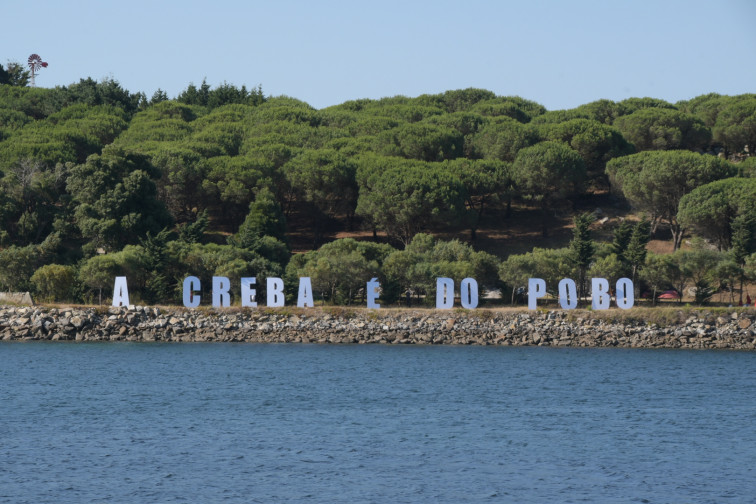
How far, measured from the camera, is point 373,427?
119 feet

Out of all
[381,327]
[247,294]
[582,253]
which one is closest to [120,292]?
[247,294]

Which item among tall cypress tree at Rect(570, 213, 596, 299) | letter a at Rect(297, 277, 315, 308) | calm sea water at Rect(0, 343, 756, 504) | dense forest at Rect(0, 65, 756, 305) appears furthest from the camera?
tall cypress tree at Rect(570, 213, 596, 299)

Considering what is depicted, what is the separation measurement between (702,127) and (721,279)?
40004 millimetres

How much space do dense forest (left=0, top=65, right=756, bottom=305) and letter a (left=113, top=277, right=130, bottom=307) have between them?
1.85 m

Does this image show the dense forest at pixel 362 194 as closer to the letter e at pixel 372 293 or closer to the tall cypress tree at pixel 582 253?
the tall cypress tree at pixel 582 253

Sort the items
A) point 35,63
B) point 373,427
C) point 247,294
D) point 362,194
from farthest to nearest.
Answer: point 35,63
point 362,194
point 247,294
point 373,427

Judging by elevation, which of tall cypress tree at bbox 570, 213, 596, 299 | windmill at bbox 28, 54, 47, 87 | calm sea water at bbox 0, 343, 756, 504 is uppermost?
windmill at bbox 28, 54, 47, 87

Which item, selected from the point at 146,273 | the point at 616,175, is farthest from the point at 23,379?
the point at 616,175

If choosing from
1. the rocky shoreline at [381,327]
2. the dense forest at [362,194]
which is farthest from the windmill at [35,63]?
the rocky shoreline at [381,327]

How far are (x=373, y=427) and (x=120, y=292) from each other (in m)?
33.5

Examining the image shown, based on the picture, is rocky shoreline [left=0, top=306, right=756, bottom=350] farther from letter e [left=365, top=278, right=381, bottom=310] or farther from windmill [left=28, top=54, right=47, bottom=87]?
windmill [left=28, top=54, right=47, bottom=87]

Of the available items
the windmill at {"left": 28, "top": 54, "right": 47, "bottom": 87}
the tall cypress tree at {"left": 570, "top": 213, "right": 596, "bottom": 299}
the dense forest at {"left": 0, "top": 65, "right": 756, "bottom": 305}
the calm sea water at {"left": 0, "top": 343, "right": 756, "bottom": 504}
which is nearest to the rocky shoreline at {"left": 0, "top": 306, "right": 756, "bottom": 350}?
the calm sea water at {"left": 0, "top": 343, "right": 756, "bottom": 504}

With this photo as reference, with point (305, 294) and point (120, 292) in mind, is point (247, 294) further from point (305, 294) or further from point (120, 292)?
point (120, 292)

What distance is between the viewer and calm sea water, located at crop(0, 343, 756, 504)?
27812 mm
